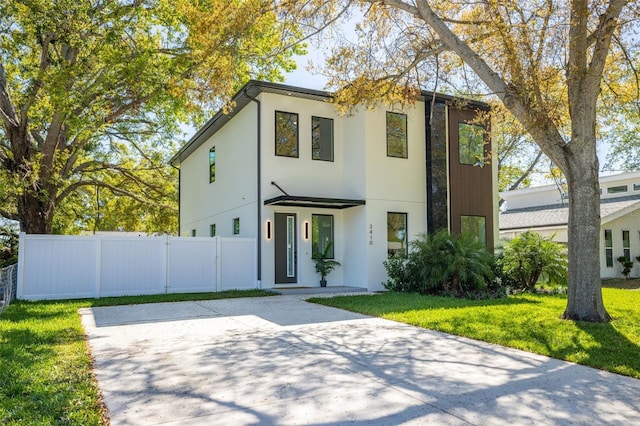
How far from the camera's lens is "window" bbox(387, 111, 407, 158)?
14461 millimetres

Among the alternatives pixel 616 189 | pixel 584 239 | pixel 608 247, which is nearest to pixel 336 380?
pixel 584 239

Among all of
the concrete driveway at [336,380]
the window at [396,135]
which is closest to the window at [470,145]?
the window at [396,135]

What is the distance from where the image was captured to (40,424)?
352 centimetres

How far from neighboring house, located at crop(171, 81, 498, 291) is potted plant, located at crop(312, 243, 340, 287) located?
20cm

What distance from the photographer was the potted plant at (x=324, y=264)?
46.7ft

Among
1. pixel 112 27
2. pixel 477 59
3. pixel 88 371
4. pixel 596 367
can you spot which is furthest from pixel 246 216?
pixel 596 367

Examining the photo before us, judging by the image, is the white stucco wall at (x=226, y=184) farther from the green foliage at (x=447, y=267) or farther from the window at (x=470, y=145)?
the window at (x=470, y=145)

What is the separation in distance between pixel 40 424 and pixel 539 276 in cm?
1260

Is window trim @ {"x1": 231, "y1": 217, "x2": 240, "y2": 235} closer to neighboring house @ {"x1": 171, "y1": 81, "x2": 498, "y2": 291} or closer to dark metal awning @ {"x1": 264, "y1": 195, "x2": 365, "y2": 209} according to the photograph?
neighboring house @ {"x1": 171, "y1": 81, "x2": 498, "y2": 291}

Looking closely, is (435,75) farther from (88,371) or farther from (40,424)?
(40,424)

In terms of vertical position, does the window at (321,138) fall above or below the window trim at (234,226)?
above

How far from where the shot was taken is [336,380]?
191 inches

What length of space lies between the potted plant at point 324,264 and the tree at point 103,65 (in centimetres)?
532

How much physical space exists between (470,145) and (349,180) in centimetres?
415
